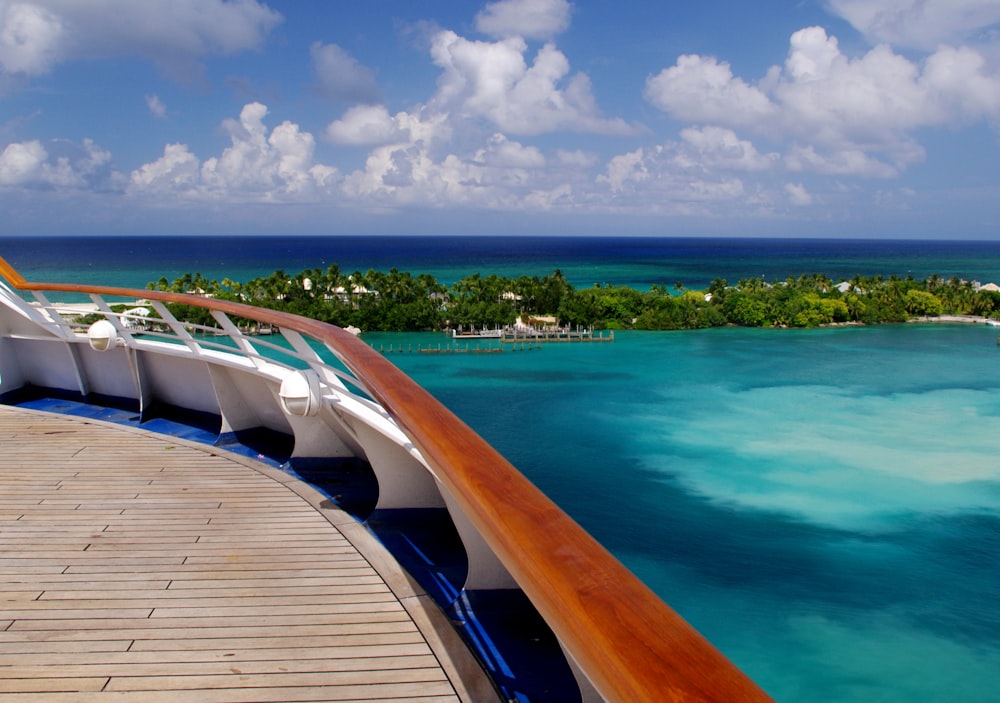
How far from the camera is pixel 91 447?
3771 mm

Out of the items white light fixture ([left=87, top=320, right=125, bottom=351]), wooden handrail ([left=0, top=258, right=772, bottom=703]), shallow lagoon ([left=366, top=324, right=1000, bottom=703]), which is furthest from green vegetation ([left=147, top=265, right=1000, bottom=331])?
wooden handrail ([left=0, top=258, right=772, bottom=703])

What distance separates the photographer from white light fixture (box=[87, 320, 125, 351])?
418 cm

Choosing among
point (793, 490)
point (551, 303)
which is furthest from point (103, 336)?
point (551, 303)

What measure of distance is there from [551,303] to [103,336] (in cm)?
3157

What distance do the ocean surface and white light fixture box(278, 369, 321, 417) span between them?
5262 mm

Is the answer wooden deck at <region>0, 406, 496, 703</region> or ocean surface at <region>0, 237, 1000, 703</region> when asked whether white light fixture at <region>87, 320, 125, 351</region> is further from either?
ocean surface at <region>0, 237, 1000, 703</region>

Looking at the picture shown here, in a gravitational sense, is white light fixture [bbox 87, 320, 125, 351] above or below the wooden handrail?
below

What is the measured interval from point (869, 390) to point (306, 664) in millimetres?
21469

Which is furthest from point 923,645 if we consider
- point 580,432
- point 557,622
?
point 580,432

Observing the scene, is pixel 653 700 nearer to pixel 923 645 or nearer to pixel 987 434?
→ pixel 923 645

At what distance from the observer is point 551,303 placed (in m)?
35.3

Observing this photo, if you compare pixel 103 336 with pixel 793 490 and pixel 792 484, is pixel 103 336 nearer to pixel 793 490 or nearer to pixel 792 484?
pixel 793 490

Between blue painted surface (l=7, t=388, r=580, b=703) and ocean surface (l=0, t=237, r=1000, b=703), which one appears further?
ocean surface (l=0, t=237, r=1000, b=703)

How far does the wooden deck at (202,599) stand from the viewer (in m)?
1.74
